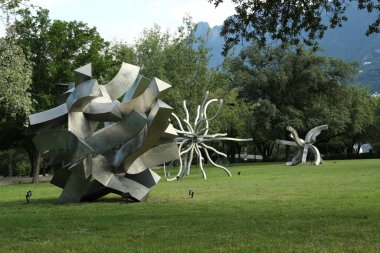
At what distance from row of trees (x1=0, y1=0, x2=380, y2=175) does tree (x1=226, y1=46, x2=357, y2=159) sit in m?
0.10

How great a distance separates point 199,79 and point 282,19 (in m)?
27.8

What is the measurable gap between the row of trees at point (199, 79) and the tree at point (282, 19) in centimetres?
1127

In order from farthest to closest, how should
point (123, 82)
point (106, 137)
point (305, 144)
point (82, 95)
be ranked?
point (305, 144)
point (123, 82)
point (106, 137)
point (82, 95)

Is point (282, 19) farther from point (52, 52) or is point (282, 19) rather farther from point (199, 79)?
point (199, 79)

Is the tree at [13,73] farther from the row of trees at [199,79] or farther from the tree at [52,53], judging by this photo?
the tree at [52,53]

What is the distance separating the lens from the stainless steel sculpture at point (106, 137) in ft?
44.3

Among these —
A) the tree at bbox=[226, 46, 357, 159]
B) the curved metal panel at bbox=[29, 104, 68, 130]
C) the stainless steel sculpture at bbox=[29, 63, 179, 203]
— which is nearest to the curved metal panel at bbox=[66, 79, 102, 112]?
the stainless steel sculpture at bbox=[29, 63, 179, 203]

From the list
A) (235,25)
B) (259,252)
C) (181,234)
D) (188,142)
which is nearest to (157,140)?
(235,25)

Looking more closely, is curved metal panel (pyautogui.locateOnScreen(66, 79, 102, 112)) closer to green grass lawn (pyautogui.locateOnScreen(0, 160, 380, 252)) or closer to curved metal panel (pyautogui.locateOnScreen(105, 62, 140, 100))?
curved metal panel (pyautogui.locateOnScreen(105, 62, 140, 100))

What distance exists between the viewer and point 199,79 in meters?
38.2

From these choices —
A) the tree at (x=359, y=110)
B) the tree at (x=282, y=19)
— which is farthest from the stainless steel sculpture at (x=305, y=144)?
the tree at (x=282, y=19)

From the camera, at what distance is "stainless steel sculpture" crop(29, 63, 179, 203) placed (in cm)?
1351

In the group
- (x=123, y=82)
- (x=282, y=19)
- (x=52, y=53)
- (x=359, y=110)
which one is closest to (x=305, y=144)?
(x=359, y=110)

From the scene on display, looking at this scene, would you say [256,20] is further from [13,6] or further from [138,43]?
[138,43]
